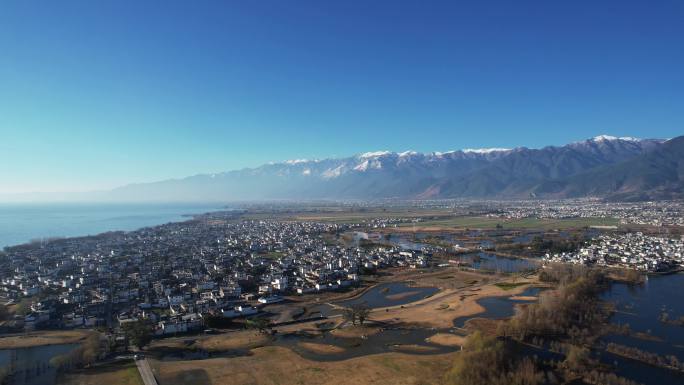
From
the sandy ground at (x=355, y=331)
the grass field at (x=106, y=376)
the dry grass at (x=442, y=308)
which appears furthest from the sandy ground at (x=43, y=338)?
the dry grass at (x=442, y=308)

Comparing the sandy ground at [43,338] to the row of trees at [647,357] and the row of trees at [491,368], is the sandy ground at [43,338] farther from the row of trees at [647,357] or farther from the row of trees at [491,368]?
the row of trees at [647,357]

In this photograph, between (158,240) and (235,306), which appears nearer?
(235,306)

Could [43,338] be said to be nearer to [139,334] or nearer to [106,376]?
[139,334]

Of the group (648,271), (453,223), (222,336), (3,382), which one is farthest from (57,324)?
(453,223)

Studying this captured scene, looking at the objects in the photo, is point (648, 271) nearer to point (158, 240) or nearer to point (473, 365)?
point (473, 365)

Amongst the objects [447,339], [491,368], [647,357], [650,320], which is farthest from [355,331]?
[650,320]

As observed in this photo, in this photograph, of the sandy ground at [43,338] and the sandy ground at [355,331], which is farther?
the sandy ground at [355,331]

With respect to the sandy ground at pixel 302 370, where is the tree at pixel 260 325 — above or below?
above
